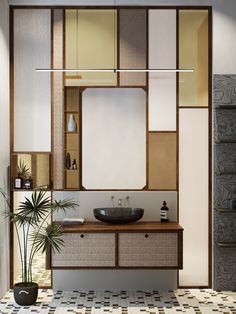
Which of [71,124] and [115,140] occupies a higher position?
[71,124]

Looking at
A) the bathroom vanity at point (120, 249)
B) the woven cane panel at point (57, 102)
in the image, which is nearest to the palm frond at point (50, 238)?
the bathroom vanity at point (120, 249)

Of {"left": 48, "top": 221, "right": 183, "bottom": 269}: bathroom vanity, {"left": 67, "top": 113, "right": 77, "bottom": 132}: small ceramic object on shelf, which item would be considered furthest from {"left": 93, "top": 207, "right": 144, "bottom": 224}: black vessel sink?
{"left": 67, "top": 113, "right": 77, "bottom": 132}: small ceramic object on shelf

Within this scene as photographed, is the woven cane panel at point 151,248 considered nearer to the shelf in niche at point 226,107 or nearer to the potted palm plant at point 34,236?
the potted palm plant at point 34,236

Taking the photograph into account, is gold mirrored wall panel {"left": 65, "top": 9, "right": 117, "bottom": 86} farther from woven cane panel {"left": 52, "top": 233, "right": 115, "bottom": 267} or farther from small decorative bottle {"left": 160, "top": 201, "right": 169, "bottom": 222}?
woven cane panel {"left": 52, "top": 233, "right": 115, "bottom": 267}

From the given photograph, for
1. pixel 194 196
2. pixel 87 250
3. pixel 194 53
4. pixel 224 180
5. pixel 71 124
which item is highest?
pixel 194 53

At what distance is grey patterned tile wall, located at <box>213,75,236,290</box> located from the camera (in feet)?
20.7

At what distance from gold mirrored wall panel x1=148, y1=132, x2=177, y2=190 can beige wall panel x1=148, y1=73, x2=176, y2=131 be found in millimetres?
99

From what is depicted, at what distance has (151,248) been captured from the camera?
5.96 meters

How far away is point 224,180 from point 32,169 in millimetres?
2119

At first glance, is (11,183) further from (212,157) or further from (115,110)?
(212,157)

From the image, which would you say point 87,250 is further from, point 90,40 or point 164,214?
point 90,40

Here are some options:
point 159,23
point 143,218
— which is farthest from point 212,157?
point 159,23

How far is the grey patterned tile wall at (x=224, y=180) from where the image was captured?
6.32 meters

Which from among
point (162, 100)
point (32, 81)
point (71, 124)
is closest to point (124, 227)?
point (71, 124)
